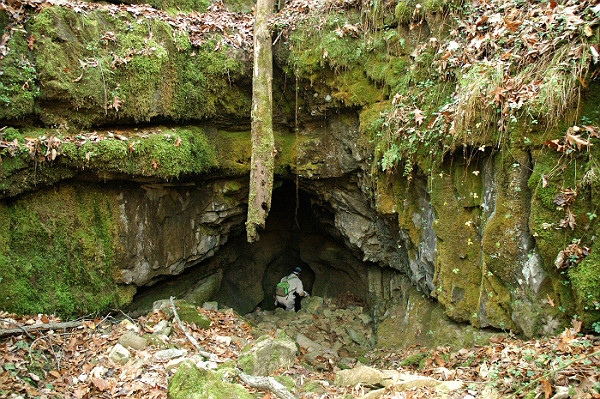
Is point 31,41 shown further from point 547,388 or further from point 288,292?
point 288,292

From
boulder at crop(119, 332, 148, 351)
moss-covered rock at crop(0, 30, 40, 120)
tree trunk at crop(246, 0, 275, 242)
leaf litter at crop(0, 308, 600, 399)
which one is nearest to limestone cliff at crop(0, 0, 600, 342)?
moss-covered rock at crop(0, 30, 40, 120)

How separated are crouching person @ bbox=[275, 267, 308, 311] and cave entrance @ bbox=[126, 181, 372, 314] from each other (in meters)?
0.52

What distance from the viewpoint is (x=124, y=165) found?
546cm

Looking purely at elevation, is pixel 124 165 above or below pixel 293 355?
above

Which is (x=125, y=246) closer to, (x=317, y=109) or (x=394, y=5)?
(x=317, y=109)

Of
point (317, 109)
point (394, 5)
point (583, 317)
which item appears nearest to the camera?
point (583, 317)

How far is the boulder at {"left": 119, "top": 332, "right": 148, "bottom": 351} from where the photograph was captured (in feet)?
15.3

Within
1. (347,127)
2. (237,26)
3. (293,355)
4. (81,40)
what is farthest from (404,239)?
(81,40)

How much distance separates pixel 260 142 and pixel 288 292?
5153mm

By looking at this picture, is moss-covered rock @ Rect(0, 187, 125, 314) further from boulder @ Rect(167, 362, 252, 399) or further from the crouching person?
the crouching person

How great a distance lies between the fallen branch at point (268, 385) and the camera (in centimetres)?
376

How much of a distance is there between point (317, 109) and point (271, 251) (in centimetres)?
497

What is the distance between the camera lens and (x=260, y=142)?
19.4ft

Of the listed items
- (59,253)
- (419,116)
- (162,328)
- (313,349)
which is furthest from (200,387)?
(419,116)
